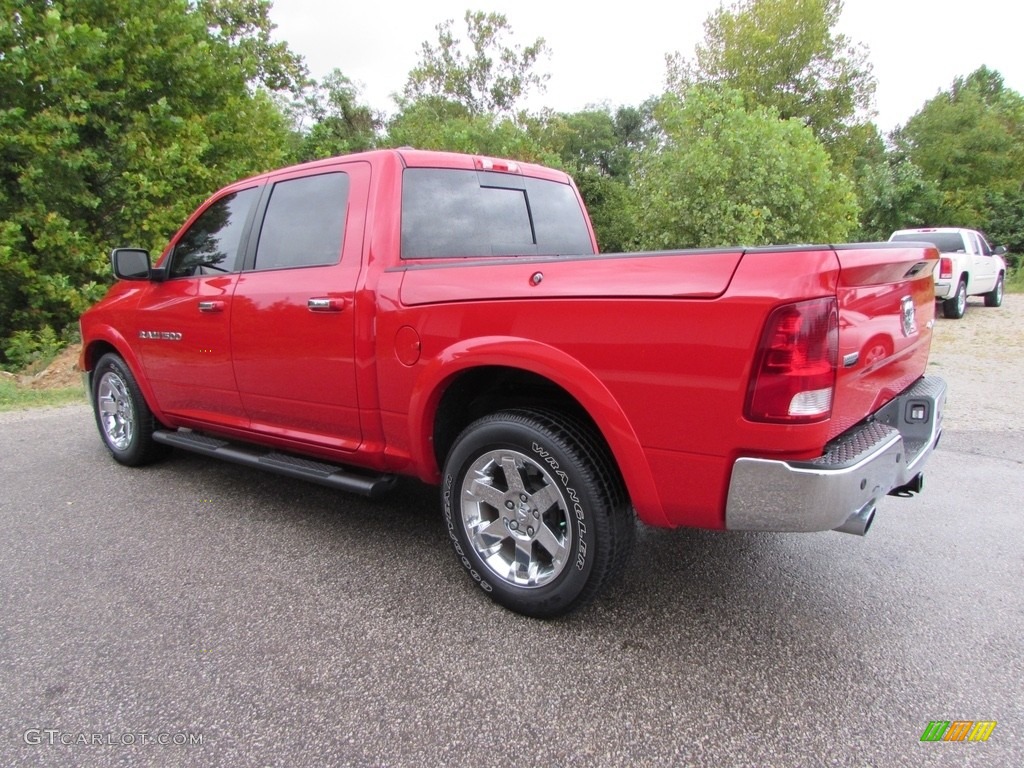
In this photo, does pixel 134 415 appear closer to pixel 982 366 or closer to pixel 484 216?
pixel 484 216

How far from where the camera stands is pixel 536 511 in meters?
2.58

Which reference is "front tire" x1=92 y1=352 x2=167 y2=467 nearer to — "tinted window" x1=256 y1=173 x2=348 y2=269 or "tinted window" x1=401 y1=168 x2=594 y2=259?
"tinted window" x1=256 y1=173 x2=348 y2=269

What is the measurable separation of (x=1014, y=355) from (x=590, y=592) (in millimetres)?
9713

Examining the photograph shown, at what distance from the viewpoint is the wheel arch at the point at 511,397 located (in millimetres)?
2273

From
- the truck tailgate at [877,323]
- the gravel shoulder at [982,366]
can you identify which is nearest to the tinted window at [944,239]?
the gravel shoulder at [982,366]

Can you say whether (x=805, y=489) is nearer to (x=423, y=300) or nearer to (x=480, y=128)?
(x=423, y=300)

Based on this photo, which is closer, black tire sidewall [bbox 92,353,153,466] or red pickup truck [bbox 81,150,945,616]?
red pickup truck [bbox 81,150,945,616]

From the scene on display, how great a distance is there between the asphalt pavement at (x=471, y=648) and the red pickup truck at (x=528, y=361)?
1.24 feet

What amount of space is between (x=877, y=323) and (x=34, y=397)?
885 centimetres

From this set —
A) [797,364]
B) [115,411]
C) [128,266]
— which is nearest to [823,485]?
[797,364]

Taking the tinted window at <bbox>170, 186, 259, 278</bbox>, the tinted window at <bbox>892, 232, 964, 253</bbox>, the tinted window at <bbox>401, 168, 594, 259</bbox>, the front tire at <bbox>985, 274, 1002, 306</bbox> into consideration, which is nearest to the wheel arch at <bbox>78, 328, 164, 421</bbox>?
the tinted window at <bbox>170, 186, 259, 278</bbox>

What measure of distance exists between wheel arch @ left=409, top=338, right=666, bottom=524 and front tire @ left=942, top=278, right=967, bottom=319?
43.6 ft

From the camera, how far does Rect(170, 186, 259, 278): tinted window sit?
3713 millimetres

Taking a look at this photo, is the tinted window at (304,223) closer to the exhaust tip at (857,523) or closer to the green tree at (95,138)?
the exhaust tip at (857,523)
